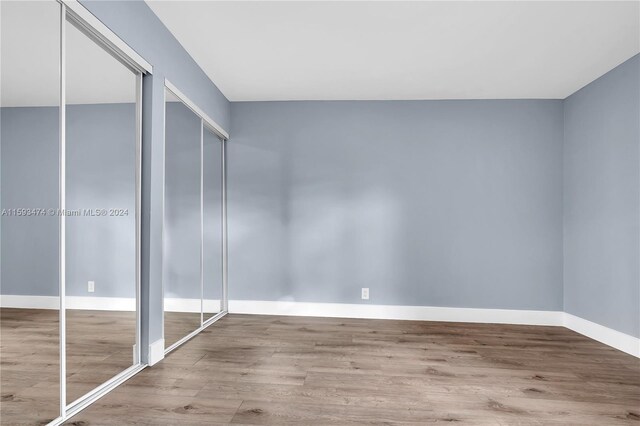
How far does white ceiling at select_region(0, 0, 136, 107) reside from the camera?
1.73 metres

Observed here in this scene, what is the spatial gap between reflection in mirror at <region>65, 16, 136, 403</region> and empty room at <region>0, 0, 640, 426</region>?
17 mm

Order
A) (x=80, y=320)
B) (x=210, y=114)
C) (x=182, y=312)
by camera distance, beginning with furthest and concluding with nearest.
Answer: (x=210, y=114), (x=182, y=312), (x=80, y=320)

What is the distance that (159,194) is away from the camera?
303cm

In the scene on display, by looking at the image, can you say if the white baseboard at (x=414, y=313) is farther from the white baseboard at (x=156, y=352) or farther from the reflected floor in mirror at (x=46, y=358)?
the reflected floor in mirror at (x=46, y=358)

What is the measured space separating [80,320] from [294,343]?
1.90 meters

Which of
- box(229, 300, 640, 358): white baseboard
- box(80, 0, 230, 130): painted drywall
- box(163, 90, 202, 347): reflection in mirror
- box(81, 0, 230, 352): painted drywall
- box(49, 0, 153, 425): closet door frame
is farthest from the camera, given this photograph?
box(229, 300, 640, 358): white baseboard

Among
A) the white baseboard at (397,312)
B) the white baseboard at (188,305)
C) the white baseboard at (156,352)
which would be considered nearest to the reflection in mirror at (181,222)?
the white baseboard at (188,305)

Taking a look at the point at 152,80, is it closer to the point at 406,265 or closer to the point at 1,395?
the point at 1,395

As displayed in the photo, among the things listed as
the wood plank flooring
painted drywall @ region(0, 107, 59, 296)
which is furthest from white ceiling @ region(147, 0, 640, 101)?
the wood plank flooring

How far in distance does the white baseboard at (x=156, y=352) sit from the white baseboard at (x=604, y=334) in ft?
13.6

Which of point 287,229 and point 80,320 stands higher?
point 287,229

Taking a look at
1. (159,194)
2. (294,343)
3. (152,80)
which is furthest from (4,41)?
(294,343)

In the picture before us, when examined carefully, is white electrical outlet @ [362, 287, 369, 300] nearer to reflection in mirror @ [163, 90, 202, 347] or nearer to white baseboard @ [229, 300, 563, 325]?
white baseboard @ [229, 300, 563, 325]

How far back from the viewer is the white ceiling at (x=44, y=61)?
1.73 m
